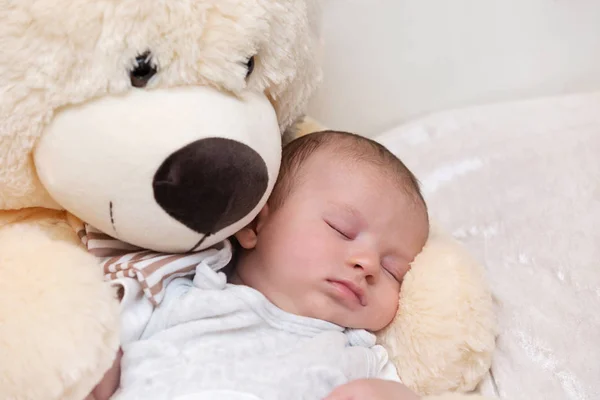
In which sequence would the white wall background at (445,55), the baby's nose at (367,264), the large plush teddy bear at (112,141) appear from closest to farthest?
the large plush teddy bear at (112,141) → the baby's nose at (367,264) → the white wall background at (445,55)

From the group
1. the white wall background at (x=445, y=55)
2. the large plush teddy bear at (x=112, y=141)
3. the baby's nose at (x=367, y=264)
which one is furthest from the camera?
the white wall background at (x=445, y=55)

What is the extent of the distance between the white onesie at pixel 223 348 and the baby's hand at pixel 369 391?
21 mm

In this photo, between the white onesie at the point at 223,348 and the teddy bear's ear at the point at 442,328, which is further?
the teddy bear's ear at the point at 442,328

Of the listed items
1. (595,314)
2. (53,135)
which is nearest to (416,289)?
(595,314)

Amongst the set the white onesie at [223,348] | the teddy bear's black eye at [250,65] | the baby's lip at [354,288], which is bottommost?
the white onesie at [223,348]

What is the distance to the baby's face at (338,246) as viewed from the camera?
2.96 ft

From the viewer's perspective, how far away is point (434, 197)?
1224 millimetres

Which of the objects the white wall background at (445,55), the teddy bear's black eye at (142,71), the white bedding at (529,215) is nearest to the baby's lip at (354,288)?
the white bedding at (529,215)

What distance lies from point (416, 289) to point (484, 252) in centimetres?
21

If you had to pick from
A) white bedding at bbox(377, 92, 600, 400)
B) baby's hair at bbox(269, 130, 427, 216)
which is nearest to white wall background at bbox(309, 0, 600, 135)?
white bedding at bbox(377, 92, 600, 400)

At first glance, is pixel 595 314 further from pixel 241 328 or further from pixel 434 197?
pixel 241 328

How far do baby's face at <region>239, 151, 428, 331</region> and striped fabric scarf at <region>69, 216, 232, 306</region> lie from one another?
0.10 meters

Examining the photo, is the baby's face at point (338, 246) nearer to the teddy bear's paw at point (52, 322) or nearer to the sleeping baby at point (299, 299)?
the sleeping baby at point (299, 299)

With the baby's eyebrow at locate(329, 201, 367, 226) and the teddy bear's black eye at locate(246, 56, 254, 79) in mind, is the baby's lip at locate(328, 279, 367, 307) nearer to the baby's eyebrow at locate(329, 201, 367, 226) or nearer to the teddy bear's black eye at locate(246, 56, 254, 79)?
the baby's eyebrow at locate(329, 201, 367, 226)
